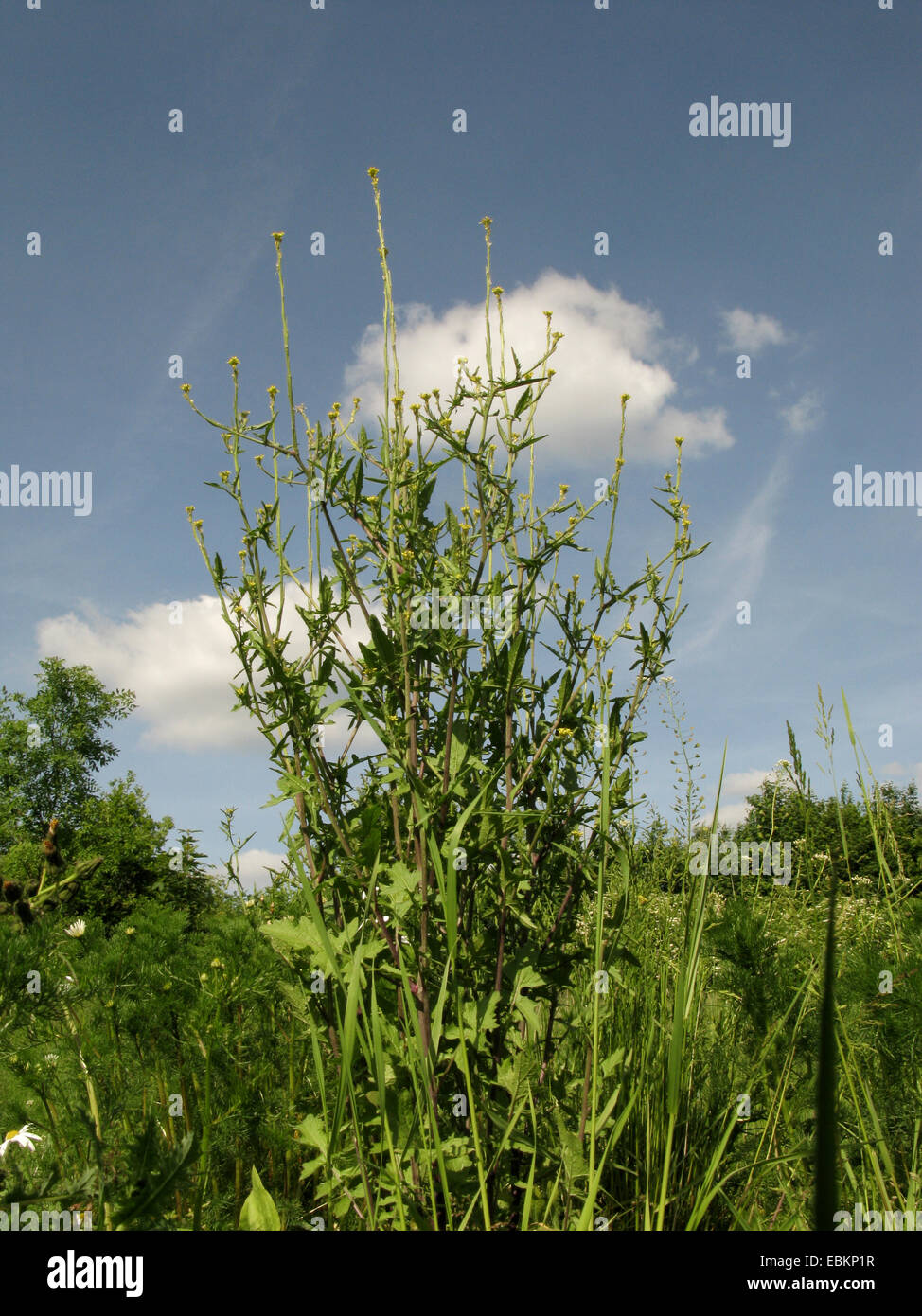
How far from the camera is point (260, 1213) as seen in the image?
1730 mm

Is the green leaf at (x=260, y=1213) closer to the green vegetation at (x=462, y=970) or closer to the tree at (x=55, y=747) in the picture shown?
the green vegetation at (x=462, y=970)

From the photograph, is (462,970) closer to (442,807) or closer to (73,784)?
(442,807)

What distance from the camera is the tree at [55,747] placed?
25.2 metres

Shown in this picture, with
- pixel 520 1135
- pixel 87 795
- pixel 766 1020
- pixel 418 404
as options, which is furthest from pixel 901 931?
pixel 87 795

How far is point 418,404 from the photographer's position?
74.6 inches

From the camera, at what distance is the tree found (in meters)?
25.2

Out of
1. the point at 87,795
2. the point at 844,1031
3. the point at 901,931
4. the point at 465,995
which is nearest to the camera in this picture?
the point at 465,995

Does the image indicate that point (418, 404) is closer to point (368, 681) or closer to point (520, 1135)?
point (368, 681)

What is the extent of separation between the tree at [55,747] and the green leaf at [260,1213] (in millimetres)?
A: 25026

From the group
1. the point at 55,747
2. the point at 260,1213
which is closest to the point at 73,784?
the point at 55,747

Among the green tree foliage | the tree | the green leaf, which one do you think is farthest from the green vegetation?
the tree

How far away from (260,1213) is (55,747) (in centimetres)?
2748
